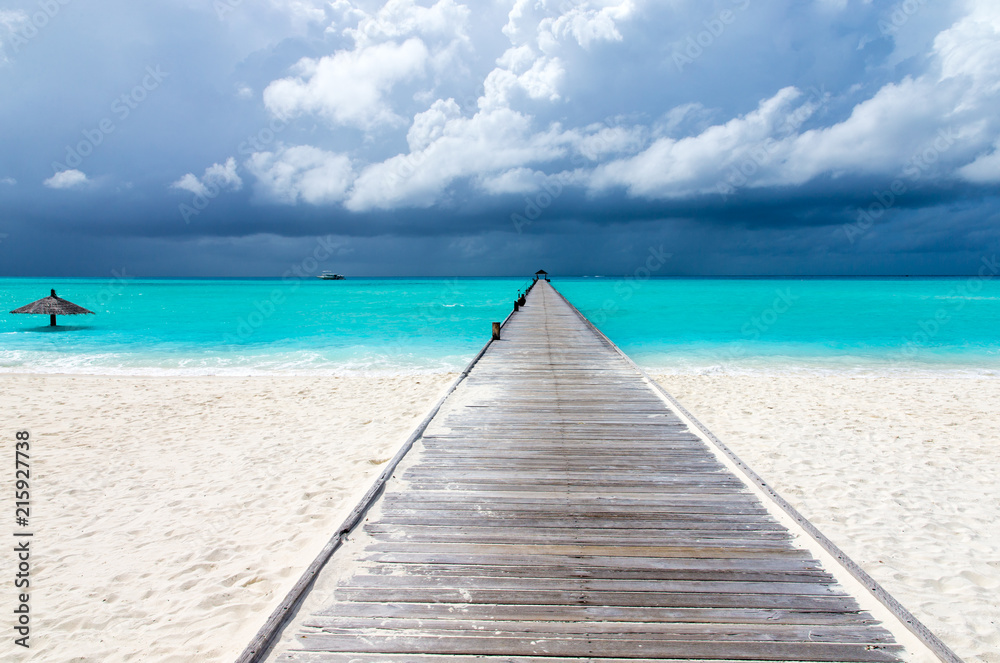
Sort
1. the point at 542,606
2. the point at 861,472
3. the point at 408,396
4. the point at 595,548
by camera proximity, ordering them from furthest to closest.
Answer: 1. the point at 408,396
2. the point at 861,472
3. the point at 595,548
4. the point at 542,606

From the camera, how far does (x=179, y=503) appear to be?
523 centimetres

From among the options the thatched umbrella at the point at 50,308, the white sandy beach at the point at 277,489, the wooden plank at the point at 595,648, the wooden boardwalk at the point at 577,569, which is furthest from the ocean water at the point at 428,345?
the wooden plank at the point at 595,648

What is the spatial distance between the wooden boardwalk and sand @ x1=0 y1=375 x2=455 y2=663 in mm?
995

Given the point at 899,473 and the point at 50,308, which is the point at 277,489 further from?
the point at 50,308

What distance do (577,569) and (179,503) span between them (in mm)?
4553

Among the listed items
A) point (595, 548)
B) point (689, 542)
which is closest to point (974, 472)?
point (689, 542)

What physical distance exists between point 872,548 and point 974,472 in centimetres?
319

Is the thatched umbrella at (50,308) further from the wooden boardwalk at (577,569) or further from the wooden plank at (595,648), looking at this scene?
the wooden plank at (595,648)

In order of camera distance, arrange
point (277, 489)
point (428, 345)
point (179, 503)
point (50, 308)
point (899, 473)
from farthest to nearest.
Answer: point (50, 308) → point (428, 345) → point (899, 473) → point (277, 489) → point (179, 503)

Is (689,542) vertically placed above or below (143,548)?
above

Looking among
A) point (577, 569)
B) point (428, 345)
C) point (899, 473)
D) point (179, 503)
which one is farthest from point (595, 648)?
point (428, 345)

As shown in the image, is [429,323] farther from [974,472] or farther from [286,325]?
[974,472]

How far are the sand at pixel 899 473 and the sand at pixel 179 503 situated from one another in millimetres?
4755

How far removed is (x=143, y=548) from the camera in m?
4.28
